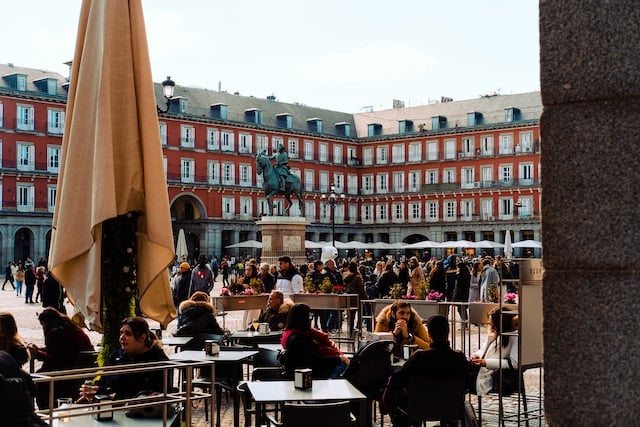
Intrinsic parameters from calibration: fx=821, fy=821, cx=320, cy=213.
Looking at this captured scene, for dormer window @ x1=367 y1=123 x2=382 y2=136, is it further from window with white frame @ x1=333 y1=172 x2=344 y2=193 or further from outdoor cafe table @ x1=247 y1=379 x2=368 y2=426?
outdoor cafe table @ x1=247 y1=379 x2=368 y2=426

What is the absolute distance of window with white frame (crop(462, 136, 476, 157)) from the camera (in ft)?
215

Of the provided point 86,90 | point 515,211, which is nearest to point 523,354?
point 86,90

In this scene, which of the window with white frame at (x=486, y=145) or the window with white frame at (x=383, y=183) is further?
the window with white frame at (x=383, y=183)

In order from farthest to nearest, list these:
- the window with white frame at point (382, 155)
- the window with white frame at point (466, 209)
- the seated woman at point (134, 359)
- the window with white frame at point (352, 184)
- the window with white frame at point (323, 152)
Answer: the window with white frame at point (352, 184)
the window with white frame at point (382, 155)
the window with white frame at point (323, 152)
the window with white frame at point (466, 209)
the seated woman at point (134, 359)

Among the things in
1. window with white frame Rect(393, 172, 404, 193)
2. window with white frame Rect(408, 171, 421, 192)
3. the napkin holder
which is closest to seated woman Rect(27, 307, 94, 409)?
the napkin holder

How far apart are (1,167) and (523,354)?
51.4 m

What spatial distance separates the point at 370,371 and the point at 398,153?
63.3 metres

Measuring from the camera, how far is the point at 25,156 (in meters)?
53.2

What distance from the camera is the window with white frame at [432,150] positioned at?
67250 millimetres

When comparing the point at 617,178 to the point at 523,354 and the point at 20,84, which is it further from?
the point at 20,84

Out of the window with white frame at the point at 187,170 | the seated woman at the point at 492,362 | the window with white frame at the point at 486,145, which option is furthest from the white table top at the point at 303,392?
the window with white frame at the point at 486,145

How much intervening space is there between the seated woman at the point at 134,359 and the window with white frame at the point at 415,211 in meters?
62.7

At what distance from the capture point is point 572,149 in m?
2.51

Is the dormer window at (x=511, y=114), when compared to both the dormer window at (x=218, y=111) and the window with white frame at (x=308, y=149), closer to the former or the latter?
the window with white frame at (x=308, y=149)
